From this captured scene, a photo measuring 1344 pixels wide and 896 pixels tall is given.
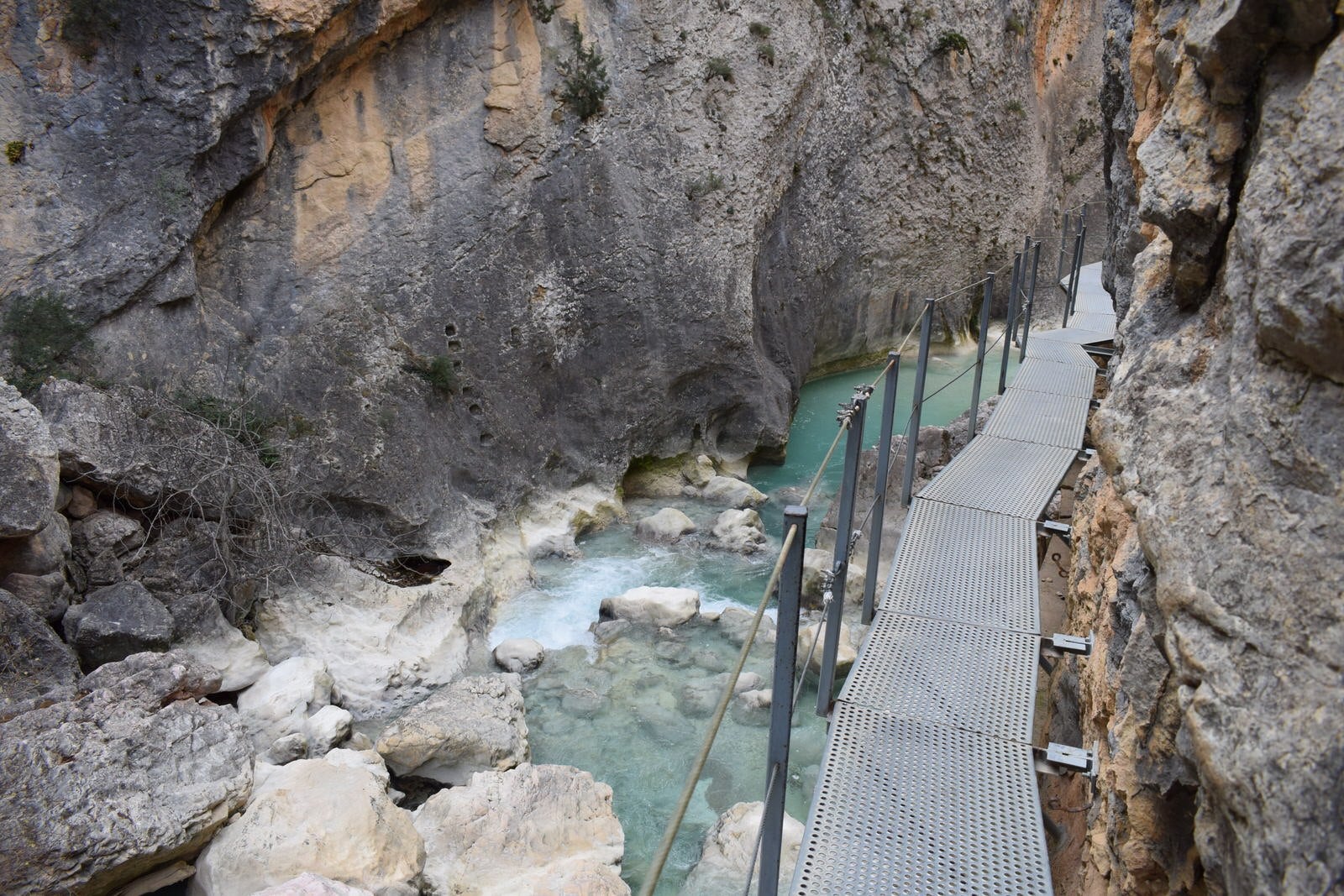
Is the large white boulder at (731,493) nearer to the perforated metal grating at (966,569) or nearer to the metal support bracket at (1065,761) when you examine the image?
the perforated metal grating at (966,569)

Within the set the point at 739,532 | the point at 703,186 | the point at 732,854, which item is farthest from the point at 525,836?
the point at 703,186

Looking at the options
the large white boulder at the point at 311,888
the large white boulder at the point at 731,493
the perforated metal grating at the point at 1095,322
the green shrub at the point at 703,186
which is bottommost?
the large white boulder at the point at 731,493

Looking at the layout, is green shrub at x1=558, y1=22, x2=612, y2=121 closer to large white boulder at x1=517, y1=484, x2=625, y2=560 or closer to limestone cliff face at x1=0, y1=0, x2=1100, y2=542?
limestone cliff face at x1=0, y1=0, x2=1100, y2=542

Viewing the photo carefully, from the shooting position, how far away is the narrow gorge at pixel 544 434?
2410mm

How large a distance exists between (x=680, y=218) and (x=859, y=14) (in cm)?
589

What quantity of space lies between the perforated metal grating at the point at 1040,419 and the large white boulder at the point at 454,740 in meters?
4.48

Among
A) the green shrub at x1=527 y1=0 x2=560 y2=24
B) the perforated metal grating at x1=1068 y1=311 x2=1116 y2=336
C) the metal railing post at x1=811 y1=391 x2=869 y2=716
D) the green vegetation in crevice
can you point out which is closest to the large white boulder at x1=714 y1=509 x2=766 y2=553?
the perforated metal grating at x1=1068 y1=311 x2=1116 y2=336

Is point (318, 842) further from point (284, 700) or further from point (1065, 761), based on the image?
point (1065, 761)

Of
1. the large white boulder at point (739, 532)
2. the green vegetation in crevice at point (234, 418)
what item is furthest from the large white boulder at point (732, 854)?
the green vegetation in crevice at point (234, 418)

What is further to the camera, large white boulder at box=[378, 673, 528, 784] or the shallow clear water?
the shallow clear water

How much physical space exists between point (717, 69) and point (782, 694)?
36.2 feet

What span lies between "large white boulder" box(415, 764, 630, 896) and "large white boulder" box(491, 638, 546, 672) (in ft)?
7.55

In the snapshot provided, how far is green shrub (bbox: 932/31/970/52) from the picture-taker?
54.9 ft

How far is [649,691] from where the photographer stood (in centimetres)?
857
